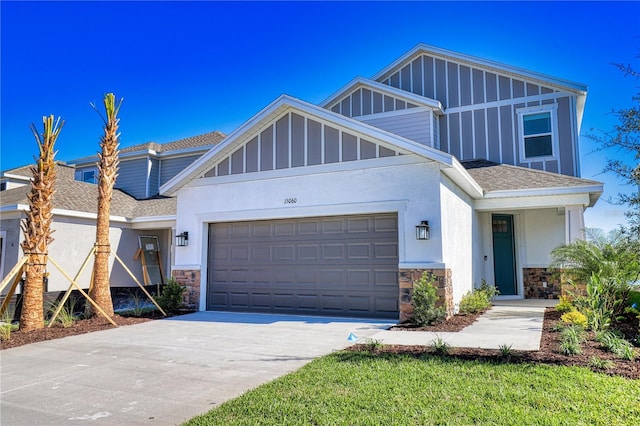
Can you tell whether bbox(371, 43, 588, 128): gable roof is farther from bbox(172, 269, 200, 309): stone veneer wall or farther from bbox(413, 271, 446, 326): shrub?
bbox(172, 269, 200, 309): stone veneer wall

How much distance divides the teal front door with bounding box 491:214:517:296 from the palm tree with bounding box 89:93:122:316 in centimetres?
1135

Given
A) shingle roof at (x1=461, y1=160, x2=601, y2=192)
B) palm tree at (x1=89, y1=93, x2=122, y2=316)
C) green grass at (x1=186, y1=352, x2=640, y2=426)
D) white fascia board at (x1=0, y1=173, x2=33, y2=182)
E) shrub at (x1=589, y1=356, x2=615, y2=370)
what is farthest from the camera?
white fascia board at (x1=0, y1=173, x2=33, y2=182)

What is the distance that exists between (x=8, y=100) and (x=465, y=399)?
764 inches

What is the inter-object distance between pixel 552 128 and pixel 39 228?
49.7 feet

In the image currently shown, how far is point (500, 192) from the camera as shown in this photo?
12078 mm

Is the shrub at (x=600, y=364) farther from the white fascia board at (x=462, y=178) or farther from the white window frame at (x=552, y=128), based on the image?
the white window frame at (x=552, y=128)

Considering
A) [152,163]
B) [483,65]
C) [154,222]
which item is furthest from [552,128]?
[152,163]

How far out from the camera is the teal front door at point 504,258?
14109 mm

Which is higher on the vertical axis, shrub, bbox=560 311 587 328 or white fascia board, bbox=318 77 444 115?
white fascia board, bbox=318 77 444 115

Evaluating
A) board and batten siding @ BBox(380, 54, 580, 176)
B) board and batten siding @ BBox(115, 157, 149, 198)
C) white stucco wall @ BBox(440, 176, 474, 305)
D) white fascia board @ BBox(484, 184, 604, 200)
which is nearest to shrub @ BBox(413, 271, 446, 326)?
white stucco wall @ BBox(440, 176, 474, 305)

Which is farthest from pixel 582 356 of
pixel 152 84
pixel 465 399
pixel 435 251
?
pixel 152 84

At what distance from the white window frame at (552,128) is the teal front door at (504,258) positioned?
2391mm

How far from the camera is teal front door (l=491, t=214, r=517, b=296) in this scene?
46.3 ft

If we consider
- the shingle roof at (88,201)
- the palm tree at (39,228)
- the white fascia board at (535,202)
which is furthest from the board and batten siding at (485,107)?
the palm tree at (39,228)
